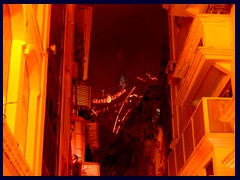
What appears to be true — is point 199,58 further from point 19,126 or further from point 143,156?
point 19,126

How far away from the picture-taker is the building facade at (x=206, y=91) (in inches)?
416

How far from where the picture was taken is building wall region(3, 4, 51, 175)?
6.96 m

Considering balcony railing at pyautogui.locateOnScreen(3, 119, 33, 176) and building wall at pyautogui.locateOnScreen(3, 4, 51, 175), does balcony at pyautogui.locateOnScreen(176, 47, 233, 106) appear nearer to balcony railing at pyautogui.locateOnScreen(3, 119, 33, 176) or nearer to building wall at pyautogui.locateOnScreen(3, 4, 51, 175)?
building wall at pyautogui.locateOnScreen(3, 4, 51, 175)

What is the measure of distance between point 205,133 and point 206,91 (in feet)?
10.8

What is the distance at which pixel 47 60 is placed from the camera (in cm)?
1002

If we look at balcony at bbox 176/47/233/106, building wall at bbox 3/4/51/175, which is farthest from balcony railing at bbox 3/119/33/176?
balcony at bbox 176/47/233/106

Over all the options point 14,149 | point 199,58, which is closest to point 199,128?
point 199,58

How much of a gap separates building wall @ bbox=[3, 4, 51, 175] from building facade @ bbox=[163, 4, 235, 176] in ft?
8.55

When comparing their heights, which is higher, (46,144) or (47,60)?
(47,60)

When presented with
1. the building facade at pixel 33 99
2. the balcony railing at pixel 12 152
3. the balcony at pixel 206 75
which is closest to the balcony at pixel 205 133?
the balcony at pixel 206 75

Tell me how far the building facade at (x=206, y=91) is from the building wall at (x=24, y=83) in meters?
2.61

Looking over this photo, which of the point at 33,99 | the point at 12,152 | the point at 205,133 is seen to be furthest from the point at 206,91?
the point at 12,152

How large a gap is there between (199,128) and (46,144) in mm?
3642

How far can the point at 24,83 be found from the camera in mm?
8453
